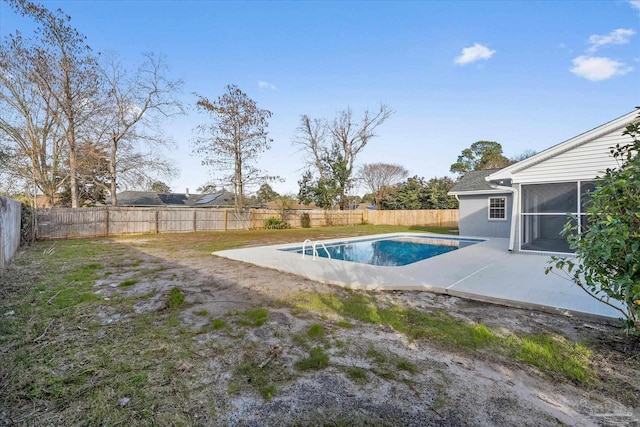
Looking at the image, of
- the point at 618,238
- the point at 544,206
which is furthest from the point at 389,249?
the point at 618,238

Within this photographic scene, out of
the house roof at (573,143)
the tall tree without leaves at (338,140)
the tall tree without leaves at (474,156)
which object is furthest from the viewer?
Answer: the tall tree without leaves at (474,156)

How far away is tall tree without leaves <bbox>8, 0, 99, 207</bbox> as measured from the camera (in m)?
13.4

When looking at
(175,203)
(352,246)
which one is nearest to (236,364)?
(352,246)

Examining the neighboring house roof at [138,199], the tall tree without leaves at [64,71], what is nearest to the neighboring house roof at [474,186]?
the tall tree without leaves at [64,71]

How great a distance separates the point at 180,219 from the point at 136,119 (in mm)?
7038

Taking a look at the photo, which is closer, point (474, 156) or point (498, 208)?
point (498, 208)

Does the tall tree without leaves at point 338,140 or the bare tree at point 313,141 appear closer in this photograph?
the tall tree without leaves at point 338,140

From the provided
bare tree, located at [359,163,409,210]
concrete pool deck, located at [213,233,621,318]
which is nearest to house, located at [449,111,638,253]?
concrete pool deck, located at [213,233,621,318]

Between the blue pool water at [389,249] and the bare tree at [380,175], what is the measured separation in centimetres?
1941

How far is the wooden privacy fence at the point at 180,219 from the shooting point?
12.2 meters

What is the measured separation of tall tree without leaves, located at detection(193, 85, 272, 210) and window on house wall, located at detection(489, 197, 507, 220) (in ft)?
43.3

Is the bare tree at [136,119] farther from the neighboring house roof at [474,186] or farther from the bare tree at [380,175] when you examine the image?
the bare tree at [380,175]

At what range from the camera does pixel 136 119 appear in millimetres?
17188

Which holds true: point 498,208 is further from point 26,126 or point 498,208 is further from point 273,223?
point 26,126
